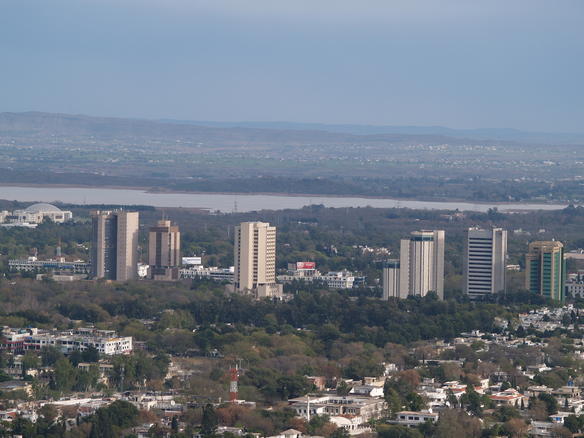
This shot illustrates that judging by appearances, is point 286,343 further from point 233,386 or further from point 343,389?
point 233,386

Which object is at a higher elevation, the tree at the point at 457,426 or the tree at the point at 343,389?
the tree at the point at 457,426

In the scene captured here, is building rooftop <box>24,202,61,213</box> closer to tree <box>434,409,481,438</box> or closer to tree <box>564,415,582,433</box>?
tree <box>434,409,481,438</box>

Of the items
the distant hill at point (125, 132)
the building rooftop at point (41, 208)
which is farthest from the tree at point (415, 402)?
the distant hill at point (125, 132)

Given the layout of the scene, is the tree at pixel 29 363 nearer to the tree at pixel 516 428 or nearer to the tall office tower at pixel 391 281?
the tree at pixel 516 428

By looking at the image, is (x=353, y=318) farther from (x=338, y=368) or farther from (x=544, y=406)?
(x=544, y=406)

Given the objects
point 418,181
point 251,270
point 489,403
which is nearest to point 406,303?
point 251,270

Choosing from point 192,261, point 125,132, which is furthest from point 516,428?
point 125,132
